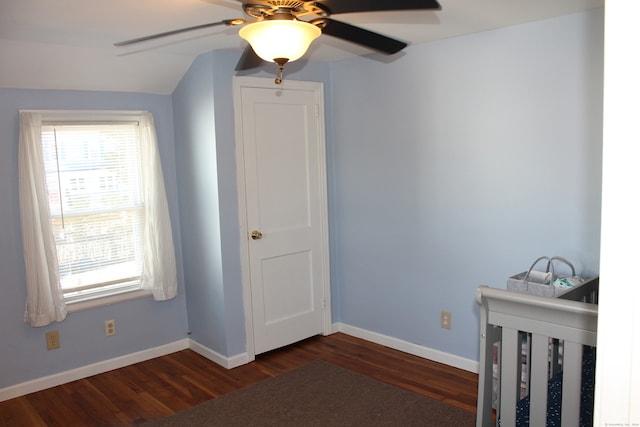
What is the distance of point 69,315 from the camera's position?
12.0 feet

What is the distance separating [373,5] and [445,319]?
2.43 metres

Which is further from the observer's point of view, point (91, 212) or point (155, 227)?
point (155, 227)

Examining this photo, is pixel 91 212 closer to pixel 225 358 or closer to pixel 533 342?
pixel 225 358

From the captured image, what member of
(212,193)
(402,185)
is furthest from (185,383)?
(402,185)

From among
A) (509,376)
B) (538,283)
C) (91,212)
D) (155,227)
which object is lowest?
(509,376)

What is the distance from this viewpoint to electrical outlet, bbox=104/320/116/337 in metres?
3.81

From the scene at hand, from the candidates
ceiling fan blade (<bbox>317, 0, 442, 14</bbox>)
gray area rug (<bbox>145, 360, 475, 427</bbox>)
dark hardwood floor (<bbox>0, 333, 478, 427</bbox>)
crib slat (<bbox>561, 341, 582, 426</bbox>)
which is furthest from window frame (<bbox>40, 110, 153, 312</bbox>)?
crib slat (<bbox>561, 341, 582, 426</bbox>)

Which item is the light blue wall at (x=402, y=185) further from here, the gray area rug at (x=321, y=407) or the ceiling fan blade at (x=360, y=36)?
the ceiling fan blade at (x=360, y=36)

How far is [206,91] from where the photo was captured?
366cm

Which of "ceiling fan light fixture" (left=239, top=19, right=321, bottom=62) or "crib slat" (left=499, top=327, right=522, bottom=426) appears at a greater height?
"ceiling fan light fixture" (left=239, top=19, right=321, bottom=62)

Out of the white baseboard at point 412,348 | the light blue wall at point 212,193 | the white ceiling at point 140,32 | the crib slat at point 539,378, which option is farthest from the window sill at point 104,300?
the crib slat at point 539,378

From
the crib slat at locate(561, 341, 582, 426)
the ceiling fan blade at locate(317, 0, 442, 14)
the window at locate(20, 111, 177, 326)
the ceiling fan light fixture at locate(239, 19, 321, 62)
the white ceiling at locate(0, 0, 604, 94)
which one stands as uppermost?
the white ceiling at locate(0, 0, 604, 94)

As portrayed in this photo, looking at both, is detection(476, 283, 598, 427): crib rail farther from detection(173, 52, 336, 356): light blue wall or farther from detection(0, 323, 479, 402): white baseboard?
detection(173, 52, 336, 356): light blue wall

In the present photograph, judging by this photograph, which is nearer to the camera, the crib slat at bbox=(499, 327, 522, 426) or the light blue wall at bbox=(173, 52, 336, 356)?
the crib slat at bbox=(499, 327, 522, 426)
